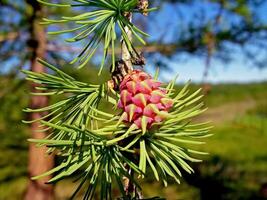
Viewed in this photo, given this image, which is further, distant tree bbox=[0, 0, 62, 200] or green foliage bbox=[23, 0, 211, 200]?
distant tree bbox=[0, 0, 62, 200]

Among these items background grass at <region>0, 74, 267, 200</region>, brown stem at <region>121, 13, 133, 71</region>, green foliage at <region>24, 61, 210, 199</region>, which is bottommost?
green foliage at <region>24, 61, 210, 199</region>

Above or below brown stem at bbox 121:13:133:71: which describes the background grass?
above

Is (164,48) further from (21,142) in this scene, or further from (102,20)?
(21,142)

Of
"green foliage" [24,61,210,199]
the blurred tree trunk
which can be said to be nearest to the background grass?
"green foliage" [24,61,210,199]

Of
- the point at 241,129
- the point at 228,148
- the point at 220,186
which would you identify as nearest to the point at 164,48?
the point at 220,186

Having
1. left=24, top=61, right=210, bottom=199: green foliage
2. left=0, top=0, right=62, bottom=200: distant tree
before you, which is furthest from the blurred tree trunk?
left=24, top=61, right=210, bottom=199: green foliage

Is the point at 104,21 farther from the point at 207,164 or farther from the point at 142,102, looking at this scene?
the point at 207,164

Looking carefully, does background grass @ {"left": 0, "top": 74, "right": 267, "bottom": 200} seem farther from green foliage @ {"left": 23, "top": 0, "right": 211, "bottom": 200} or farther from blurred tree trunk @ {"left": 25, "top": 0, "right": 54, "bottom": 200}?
blurred tree trunk @ {"left": 25, "top": 0, "right": 54, "bottom": 200}

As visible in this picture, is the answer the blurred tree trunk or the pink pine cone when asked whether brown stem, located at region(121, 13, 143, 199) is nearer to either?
the pink pine cone

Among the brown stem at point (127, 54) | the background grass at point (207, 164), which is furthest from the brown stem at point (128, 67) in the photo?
the background grass at point (207, 164)
